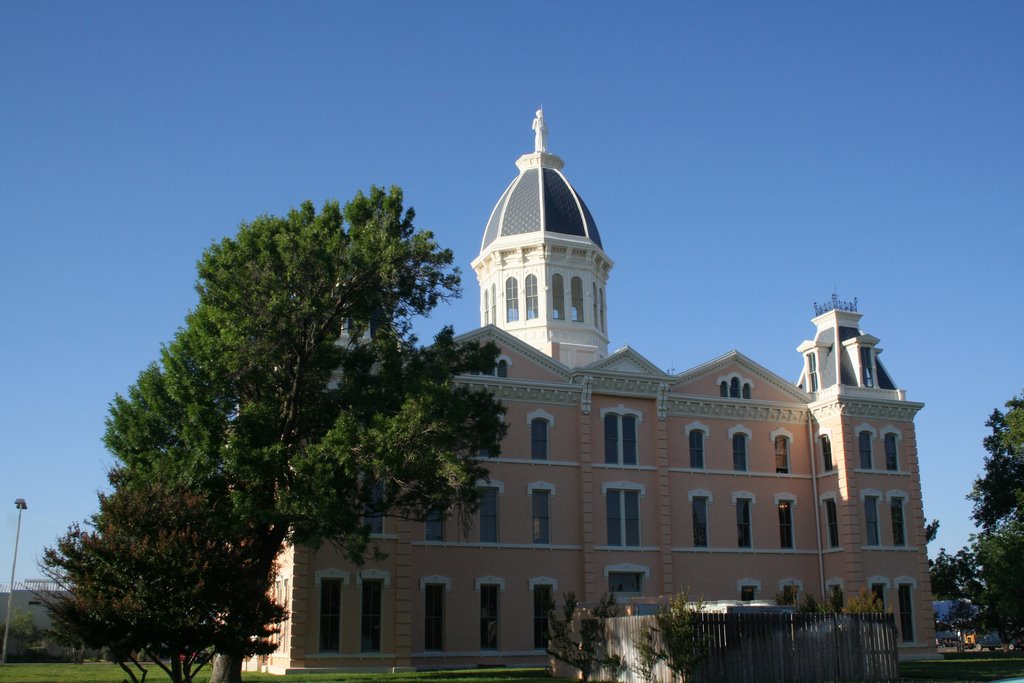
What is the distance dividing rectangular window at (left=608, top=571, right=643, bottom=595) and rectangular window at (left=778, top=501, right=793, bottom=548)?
6928 mm

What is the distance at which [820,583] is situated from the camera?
43.0 m

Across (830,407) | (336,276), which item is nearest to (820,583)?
(830,407)

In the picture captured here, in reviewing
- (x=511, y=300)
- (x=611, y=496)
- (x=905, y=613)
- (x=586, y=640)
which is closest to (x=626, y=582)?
(x=611, y=496)

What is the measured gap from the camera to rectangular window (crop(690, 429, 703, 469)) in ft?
140

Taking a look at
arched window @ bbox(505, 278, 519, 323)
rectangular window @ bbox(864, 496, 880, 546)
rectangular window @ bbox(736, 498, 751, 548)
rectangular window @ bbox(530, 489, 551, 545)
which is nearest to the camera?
rectangular window @ bbox(530, 489, 551, 545)

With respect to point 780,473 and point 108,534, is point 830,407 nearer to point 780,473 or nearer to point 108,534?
point 780,473

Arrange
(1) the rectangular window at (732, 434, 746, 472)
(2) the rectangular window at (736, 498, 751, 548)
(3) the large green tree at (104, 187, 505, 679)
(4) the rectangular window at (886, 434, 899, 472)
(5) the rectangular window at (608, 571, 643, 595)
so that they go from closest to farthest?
(3) the large green tree at (104, 187, 505, 679) → (5) the rectangular window at (608, 571, 643, 595) → (2) the rectangular window at (736, 498, 751, 548) → (1) the rectangular window at (732, 434, 746, 472) → (4) the rectangular window at (886, 434, 899, 472)

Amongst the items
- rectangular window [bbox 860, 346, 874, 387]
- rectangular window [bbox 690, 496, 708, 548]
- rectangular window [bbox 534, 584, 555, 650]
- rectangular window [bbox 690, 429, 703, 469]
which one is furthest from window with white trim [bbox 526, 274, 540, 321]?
rectangular window [bbox 860, 346, 874, 387]

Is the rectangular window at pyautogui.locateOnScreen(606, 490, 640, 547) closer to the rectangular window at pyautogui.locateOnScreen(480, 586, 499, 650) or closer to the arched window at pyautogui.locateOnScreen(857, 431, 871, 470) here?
the rectangular window at pyautogui.locateOnScreen(480, 586, 499, 650)

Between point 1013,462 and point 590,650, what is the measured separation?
32600 mm

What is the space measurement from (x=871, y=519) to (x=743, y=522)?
5.43 metres

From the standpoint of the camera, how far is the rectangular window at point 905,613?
42.1 metres

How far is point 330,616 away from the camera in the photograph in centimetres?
3538

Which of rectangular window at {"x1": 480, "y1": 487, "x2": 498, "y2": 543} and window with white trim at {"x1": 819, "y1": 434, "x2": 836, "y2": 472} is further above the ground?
window with white trim at {"x1": 819, "y1": 434, "x2": 836, "y2": 472}
